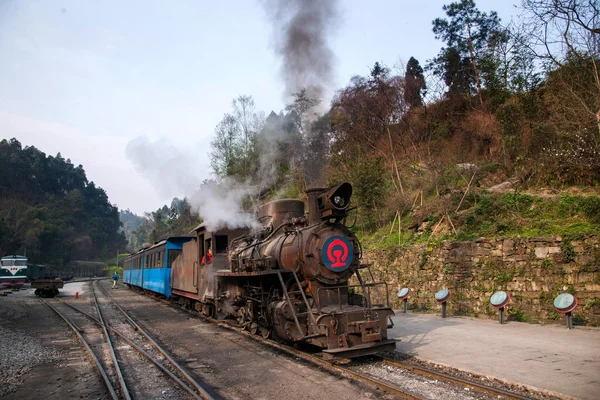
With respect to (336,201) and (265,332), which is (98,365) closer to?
(265,332)

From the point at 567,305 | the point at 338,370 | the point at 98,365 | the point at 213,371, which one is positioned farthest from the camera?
the point at 567,305

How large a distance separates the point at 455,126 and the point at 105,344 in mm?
20637

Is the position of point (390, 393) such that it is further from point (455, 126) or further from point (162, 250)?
point (455, 126)

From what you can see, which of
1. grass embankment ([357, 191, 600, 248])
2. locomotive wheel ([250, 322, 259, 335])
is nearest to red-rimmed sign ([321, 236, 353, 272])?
locomotive wheel ([250, 322, 259, 335])

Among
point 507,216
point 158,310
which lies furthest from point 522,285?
point 158,310

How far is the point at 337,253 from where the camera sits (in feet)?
26.0

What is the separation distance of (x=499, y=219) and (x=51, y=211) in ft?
223

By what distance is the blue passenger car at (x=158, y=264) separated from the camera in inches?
733

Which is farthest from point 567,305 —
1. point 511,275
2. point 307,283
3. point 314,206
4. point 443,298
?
point 314,206

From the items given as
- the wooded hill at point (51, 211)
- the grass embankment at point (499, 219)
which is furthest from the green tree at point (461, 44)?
the wooded hill at point (51, 211)

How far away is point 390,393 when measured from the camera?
5.61m

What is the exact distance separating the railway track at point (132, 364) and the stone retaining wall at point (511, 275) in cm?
844

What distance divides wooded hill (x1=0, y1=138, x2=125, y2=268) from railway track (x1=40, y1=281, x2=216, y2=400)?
45.4 m

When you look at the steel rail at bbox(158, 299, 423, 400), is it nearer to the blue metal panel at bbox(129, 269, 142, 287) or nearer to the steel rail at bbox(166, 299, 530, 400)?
the steel rail at bbox(166, 299, 530, 400)
